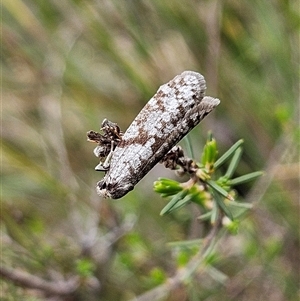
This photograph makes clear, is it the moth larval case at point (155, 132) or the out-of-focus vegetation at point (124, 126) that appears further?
the out-of-focus vegetation at point (124, 126)

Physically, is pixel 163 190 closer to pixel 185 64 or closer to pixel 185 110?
pixel 185 110

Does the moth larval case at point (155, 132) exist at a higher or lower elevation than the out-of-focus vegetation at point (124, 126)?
higher

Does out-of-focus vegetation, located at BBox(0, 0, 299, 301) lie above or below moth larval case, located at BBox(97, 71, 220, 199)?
below

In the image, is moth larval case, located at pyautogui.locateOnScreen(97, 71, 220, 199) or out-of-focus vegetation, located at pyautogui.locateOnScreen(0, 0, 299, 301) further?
out-of-focus vegetation, located at pyautogui.locateOnScreen(0, 0, 299, 301)

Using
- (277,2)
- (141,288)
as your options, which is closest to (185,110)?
(141,288)

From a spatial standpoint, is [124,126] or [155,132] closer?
[155,132]
